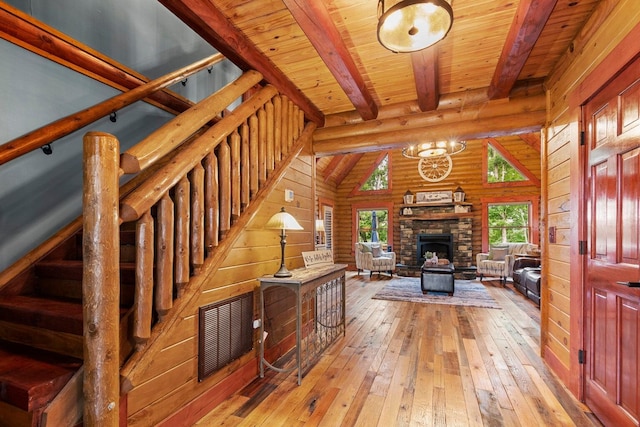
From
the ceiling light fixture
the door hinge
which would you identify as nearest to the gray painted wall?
the ceiling light fixture

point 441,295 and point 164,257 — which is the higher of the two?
point 164,257

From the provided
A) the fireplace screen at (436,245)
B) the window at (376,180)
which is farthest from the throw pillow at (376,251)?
the window at (376,180)

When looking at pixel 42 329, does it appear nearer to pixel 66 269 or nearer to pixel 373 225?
pixel 66 269

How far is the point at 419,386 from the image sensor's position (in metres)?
2.32

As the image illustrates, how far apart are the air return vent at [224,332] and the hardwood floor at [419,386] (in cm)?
32

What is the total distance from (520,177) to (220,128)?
880 cm

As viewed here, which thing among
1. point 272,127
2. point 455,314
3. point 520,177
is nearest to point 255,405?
point 272,127

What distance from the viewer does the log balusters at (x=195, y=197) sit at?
1492mm

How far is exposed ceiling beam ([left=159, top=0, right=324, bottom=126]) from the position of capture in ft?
5.98

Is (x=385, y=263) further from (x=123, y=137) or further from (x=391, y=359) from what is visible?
(x=123, y=137)

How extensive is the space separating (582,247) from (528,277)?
12.8ft

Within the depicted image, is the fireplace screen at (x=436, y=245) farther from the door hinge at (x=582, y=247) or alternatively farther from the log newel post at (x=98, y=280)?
the log newel post at (x=98, y=280)

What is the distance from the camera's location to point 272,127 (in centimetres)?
274

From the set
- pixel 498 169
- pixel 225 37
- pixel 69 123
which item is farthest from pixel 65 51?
pixel 498 169
